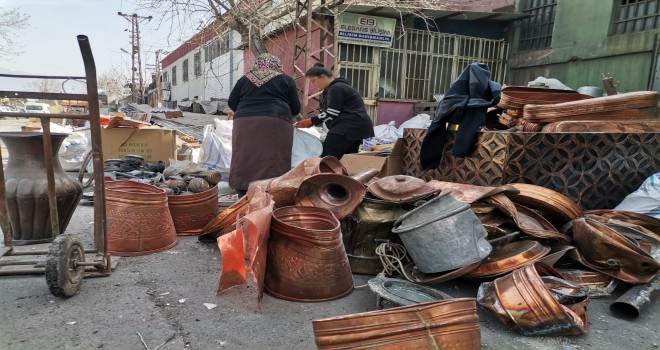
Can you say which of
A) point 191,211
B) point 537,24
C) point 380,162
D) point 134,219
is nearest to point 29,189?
point 134,219

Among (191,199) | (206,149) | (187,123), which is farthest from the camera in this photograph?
(187,123)

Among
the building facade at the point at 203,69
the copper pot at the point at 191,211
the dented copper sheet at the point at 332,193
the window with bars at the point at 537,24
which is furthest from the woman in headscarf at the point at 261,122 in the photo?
the window with bars at the point at 537,24

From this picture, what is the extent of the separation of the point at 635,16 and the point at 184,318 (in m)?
10.2

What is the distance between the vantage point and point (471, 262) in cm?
242

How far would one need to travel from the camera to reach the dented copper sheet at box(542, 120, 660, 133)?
379 cm

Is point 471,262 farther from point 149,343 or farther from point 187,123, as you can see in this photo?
point 187,123

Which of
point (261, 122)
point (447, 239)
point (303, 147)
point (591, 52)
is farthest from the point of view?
point (591, 52)

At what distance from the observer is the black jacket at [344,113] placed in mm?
4590

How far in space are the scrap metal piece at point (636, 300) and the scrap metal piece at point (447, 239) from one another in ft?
2.67

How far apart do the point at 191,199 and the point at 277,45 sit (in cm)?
940

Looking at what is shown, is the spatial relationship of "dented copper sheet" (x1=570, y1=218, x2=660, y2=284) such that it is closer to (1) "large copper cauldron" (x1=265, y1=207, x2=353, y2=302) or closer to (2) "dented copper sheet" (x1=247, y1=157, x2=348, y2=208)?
(1) "large copper cauldron" (x1=265, y1=207, x2=353, y2=302)

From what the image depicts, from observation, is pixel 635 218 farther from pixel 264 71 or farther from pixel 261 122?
pixel 264 71

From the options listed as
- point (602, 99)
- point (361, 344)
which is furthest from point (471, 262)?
point (602, 99)

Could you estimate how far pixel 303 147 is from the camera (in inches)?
189
